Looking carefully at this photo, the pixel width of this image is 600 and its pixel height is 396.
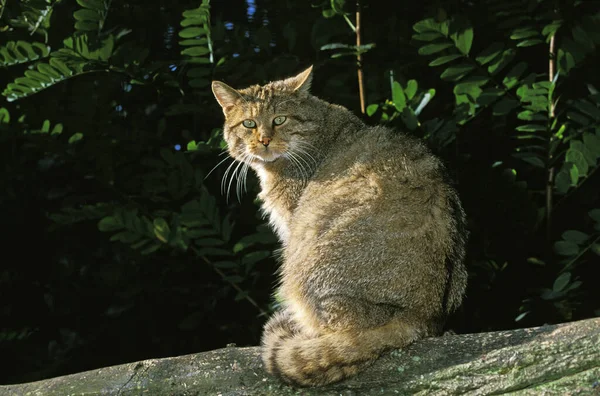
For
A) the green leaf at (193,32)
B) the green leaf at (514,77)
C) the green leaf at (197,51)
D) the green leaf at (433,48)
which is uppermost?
the green leaf at (193,32)

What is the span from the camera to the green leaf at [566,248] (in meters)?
3.81

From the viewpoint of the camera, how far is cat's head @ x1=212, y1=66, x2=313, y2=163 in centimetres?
415

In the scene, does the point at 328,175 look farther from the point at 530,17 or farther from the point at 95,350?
the point at 95,350

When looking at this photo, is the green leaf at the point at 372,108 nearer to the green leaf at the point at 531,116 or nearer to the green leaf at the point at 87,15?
the green leaf at the point at 531,116

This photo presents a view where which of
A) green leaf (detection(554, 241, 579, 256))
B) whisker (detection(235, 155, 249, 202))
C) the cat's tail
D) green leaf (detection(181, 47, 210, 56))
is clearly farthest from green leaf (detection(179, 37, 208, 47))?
green leaf (detection(554, 241, 579, 256))

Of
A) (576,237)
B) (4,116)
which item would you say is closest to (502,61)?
(576,237)

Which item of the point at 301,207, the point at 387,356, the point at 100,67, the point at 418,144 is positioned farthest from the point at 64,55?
the point at 387,356

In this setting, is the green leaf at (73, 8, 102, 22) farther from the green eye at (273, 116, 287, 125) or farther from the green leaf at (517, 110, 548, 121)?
the green leaf at (517, 110, 548, 121)

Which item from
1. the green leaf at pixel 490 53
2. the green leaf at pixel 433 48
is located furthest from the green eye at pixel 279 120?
the green leaf at pixel 490 53

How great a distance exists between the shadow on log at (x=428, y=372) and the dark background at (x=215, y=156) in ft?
3.38

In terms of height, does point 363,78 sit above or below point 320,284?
above

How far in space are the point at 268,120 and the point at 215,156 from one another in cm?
58

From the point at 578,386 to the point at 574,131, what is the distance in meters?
1.77

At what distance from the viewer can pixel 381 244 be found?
10.4 ft
